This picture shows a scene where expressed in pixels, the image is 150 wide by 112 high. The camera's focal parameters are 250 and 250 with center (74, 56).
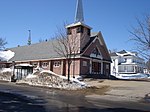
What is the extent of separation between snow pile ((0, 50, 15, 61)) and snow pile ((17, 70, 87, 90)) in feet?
80.0

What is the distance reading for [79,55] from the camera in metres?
40.0

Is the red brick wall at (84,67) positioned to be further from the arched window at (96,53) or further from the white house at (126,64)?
the white house at (126,64)

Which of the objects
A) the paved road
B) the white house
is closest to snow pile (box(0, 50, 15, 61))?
the white house

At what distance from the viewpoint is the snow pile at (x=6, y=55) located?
55369 millimetres

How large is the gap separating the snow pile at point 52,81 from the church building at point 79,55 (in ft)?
25.1

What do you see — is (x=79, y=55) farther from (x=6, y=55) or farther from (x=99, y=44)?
(x=6, y=55)

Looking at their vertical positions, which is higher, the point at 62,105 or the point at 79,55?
the point at 79,55

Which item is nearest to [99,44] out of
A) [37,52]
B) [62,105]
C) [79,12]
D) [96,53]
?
[96,53]

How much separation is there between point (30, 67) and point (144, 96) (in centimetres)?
1989

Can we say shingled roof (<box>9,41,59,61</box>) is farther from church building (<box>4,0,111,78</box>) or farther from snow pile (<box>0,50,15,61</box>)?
snow pile (<box>0,50,15,61</box>)

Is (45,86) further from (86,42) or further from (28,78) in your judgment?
(86,42)

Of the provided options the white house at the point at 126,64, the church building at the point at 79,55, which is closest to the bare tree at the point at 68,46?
the church building at the point at 79,55

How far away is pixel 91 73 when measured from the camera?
141 feet

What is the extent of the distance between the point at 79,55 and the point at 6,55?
2361 centimetres
